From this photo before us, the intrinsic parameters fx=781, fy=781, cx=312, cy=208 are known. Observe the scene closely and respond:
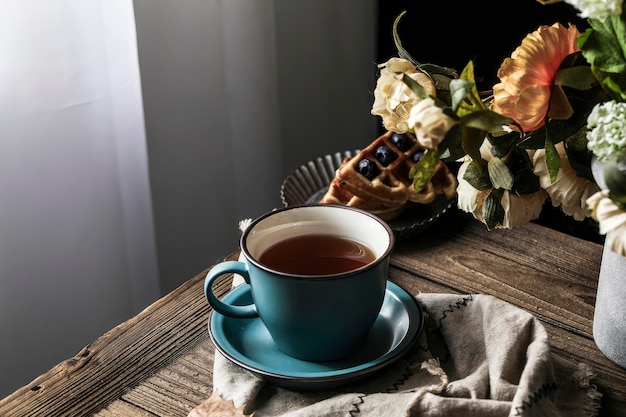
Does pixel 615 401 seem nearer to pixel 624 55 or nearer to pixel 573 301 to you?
pixel 573 301

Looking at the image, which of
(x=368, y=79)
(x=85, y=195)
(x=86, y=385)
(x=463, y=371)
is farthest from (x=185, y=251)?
(x=463, y=371)

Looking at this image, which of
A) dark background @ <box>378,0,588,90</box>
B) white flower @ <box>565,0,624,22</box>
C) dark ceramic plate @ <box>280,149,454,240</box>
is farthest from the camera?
dark background @ <box>378,0,588,90</box>

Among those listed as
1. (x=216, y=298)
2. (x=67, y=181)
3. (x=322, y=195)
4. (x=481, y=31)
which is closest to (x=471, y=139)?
(x=216, y=298)

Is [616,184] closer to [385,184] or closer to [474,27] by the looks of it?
[385,184]

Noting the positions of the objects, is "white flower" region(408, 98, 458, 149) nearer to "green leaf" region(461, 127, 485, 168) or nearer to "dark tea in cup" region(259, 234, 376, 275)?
"green leaf" region(461, 127, 485, 168)

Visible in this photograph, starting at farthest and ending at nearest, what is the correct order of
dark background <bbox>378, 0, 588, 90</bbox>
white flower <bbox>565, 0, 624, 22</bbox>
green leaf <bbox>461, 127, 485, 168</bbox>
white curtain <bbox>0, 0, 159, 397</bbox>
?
dark background <bbox>378, 0, 588, 90</bbox>
white curtain <bbox>0, 0, 159, 397</bbox>
green leaf <bbox>461, 127, 485, 168</bbox>
white flower <bbox>565, 0, 624, 22</bbox>

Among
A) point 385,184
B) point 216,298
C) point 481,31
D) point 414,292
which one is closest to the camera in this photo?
point 216,298

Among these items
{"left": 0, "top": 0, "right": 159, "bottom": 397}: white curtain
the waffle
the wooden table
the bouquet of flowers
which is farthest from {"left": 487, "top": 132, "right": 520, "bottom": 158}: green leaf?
{"left": 0, "top": 0, "right": 159, "bottom": 397}: white curtain
